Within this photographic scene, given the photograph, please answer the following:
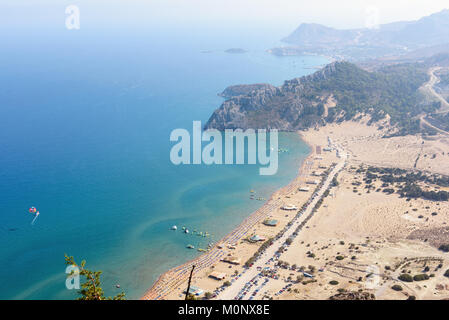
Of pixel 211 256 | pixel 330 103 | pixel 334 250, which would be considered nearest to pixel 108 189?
pixel 211 256

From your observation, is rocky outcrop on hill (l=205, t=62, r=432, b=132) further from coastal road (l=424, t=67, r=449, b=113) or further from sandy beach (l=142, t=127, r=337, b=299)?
sandy beach (l=142, t=127, r=337, b=299)

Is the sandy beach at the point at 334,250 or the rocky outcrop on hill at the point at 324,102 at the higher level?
the rocky outcrop on hill at the point at 324,102

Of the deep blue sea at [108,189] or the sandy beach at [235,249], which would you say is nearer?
the sandy beach at [235,249]

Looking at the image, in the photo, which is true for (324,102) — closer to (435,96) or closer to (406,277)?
(435,96)

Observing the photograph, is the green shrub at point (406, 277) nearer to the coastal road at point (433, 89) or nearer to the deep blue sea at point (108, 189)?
the deep blue sea at point (108, 189)

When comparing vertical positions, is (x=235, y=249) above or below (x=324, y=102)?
below

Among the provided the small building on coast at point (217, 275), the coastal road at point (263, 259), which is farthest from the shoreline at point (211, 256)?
the coastal road at point (263, 259)

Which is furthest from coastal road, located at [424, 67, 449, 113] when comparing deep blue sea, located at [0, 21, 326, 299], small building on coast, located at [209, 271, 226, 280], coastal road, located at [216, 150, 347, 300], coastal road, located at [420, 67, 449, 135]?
small building on coast, located at [209, 271, 226, 280]
